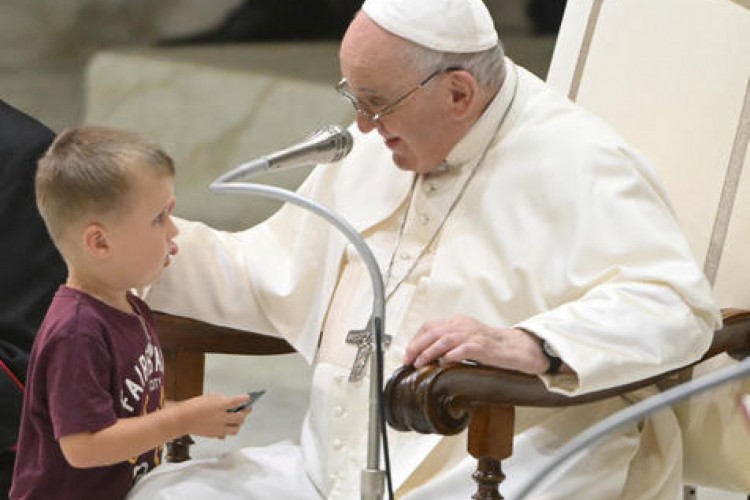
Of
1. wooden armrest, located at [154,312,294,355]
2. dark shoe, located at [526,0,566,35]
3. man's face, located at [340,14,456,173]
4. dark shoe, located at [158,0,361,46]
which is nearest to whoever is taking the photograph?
man's face, located at [340,14,456,173]

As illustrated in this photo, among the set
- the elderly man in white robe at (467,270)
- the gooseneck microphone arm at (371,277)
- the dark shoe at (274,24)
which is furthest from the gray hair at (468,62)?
the dark shoe at (274,24)

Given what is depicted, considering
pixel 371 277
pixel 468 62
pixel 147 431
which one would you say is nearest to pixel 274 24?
pixel 468 62

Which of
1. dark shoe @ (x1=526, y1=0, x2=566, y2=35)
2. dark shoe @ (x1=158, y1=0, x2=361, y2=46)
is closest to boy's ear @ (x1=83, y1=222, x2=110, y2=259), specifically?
dark shoe @ (x1=526, y1=0, x2=566, y2=35)

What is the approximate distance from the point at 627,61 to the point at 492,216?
61 cm

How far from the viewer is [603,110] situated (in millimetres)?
4020

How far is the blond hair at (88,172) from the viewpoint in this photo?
3.26 metres

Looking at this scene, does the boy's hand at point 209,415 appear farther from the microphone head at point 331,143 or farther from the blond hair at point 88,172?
the microphone head at point 331,143

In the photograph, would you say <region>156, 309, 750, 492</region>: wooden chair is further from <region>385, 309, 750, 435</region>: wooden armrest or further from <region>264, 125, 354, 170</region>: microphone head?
<region>264, 125, 354, 170</region>: microphone head

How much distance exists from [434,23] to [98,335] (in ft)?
3.03

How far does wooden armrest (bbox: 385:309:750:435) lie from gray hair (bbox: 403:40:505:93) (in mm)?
720

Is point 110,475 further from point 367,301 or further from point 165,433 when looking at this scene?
point 367,301

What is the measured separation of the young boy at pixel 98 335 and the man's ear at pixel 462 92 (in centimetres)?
61

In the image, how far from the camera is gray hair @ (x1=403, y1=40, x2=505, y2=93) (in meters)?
3.57

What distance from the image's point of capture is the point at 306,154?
3035 mm
